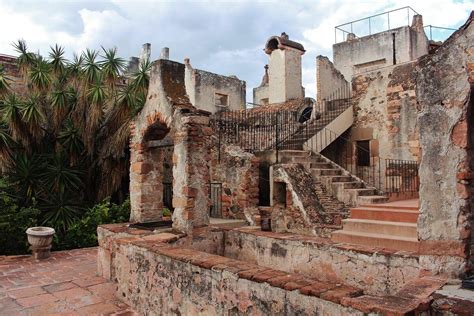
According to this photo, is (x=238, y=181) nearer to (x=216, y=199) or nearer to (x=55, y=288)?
(x=216, y=199)

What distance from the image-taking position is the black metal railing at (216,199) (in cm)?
1127

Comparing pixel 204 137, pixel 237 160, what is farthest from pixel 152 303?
pixel 237 160

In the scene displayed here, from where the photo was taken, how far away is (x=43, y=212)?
1016 centimetres

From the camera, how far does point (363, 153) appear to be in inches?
517

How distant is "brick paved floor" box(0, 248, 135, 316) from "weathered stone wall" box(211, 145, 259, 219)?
3957mm

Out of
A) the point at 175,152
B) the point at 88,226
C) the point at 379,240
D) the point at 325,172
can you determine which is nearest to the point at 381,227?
the point at 379,240

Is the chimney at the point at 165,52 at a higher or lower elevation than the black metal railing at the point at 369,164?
higher

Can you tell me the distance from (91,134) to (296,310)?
928cm

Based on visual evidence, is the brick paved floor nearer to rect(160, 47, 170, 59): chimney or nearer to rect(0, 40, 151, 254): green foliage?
rect(0, 40, 151, 254): green foliage

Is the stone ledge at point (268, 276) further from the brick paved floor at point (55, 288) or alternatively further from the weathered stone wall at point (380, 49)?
the weathered stone wall at point (380, 49)

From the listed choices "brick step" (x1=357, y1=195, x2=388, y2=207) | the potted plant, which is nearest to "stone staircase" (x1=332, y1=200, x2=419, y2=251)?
"brick step" (x1=357, y1=195, x2=388, y2=207)

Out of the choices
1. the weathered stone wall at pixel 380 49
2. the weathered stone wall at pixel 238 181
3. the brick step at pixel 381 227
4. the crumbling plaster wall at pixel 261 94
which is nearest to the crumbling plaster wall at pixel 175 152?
the brick step at pixel 381 227

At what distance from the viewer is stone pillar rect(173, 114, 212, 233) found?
616cm

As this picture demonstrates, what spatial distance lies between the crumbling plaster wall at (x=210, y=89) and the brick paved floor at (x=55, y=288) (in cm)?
1282
